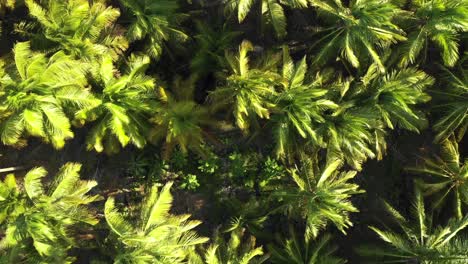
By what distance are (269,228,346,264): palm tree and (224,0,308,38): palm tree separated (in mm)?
6153

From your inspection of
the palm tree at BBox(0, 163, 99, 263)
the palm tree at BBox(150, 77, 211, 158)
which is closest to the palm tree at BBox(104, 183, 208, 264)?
the palm tree at BBox(0, 163, 99, 263)

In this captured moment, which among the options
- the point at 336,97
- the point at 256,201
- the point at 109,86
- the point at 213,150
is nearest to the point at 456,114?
the point at 336,97

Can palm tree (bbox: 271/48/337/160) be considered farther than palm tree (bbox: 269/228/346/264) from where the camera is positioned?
No

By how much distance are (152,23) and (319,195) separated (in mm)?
6680

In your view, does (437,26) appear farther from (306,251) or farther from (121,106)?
(121,106)

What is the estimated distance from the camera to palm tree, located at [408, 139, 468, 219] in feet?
43.4

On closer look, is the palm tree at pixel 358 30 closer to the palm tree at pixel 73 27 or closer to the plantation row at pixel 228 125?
the plantation row at pixel 228 125

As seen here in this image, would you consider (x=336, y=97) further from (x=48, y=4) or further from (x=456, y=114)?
(x=48, y=4)

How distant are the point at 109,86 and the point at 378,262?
31.6 ft

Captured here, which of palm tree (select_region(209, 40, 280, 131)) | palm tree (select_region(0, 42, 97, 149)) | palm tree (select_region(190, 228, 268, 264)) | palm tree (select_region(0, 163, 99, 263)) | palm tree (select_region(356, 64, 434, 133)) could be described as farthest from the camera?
palm tree (select_region(356, 64, 434, 133))

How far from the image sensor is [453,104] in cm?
Answer: 1342

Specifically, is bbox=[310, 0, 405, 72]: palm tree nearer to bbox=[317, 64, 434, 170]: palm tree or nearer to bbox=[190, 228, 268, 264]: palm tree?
bbox=[317, 64, 434, 170]: palm tree

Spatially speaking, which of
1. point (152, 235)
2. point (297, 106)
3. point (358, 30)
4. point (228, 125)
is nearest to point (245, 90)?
point (297, 106)

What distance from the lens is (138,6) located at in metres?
12.4
